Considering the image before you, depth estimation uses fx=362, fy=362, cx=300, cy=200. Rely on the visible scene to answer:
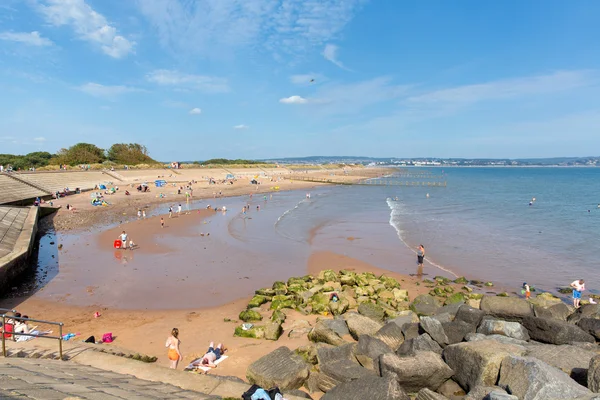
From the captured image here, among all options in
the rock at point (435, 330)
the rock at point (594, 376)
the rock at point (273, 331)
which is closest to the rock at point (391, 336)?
the rock at point (435, 330)

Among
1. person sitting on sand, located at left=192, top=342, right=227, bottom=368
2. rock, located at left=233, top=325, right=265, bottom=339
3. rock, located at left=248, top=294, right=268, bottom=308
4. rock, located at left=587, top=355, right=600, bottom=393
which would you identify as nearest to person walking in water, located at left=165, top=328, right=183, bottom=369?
person sitting on sand, located at left=192, top=342, right=227, bottom=368

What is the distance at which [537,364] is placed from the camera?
671 centimetres

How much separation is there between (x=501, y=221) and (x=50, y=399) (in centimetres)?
3764

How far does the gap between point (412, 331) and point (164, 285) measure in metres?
11.3

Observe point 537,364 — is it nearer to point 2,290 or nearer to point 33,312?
point 33,312

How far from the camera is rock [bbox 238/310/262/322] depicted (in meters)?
12.6

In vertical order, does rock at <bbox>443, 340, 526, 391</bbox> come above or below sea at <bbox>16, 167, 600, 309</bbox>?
above

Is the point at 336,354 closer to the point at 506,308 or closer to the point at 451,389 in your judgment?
the point at 451,389

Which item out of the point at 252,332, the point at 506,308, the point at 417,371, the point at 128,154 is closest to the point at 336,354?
the point at 417,371

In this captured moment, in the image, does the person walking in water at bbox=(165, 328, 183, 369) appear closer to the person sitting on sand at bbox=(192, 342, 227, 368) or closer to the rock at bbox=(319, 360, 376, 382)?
the person sitting on sand at bbox=(192, 342, 227, 368)

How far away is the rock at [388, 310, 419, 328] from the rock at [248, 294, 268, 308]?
202 inches

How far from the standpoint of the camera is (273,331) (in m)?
11.0

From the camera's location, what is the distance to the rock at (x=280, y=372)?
7.82m

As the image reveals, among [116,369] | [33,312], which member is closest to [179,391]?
[116,369]
